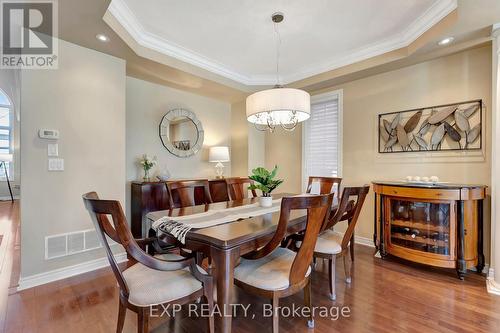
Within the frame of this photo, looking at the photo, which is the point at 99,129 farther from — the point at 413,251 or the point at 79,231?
the point at 413,251

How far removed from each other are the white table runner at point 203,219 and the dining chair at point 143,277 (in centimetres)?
22

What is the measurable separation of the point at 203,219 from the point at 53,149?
1.92m

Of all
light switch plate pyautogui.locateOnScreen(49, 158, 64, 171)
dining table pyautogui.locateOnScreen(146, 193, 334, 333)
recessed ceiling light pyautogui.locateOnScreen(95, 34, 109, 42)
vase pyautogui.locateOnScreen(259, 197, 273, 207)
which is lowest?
dining table pyautogui.locateOnScreen(146, 193, 334, 333)

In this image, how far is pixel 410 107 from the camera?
126 inches

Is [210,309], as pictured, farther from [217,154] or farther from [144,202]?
[217,154]

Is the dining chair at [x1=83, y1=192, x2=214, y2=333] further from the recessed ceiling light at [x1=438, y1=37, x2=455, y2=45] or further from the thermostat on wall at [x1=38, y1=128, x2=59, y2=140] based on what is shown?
the recessed ceiling light at [x1=438, y1=37, x2=455, y2=45]

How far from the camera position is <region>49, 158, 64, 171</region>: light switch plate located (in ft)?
8.31

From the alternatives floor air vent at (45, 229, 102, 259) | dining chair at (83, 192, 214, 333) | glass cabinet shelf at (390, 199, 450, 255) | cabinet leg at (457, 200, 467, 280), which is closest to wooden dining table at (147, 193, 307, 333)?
dining chair at (83, 192, 214, 333)

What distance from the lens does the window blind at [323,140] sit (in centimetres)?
403

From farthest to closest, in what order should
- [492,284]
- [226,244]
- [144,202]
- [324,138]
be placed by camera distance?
[324,138] → [144,202] → [492,284] → [226,244]

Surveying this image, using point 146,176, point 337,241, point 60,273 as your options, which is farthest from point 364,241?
point 60,273

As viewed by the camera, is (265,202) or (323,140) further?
(323,140)

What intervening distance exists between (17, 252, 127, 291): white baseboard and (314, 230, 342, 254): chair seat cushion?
2.42 m

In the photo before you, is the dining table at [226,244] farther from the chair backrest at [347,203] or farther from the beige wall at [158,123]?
the beige wall at [158,123]
